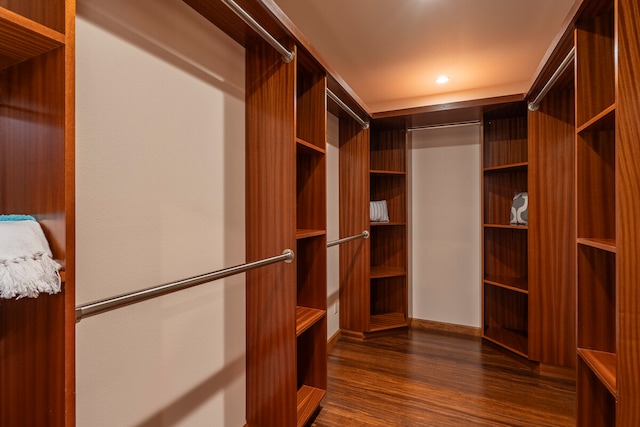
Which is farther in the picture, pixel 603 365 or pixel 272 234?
pixel 272 234

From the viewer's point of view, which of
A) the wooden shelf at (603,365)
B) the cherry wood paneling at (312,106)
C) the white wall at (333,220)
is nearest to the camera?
the wooden shelf at (603,365)

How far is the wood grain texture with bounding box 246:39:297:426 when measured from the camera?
4.94 feet

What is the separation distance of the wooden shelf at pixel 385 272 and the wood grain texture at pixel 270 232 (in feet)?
5.24

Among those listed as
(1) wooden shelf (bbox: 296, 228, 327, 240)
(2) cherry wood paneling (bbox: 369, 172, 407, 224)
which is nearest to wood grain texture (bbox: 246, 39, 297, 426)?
(1) wooden shelf (bbox: 296, 228, 327, 240)

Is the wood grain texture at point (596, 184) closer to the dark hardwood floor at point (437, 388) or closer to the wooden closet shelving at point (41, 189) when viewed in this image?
the dark hardwood floor at point (437, 388)

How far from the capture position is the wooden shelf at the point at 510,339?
8.27 ft

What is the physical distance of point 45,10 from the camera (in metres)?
0.60

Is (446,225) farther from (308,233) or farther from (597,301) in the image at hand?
(308,233)

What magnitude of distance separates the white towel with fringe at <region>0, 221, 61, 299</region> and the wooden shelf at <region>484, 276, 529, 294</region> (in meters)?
2.85

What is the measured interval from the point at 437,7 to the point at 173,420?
242 centimetres

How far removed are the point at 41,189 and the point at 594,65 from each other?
1.94 metres

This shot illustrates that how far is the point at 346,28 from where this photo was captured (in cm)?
205

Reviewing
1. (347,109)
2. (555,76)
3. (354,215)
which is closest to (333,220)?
(354,215)

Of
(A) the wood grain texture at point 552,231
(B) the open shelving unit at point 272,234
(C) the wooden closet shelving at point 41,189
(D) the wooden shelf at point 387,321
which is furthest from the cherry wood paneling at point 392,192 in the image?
(C) the wooden closet shelving at point 41,189
